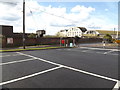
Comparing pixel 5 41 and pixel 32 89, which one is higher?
pixel 5 41

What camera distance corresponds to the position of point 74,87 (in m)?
3.81

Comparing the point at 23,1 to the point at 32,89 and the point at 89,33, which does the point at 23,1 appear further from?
the point at 89,33

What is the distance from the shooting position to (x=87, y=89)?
3668 mm

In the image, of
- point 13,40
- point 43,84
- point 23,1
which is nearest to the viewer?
point 43,84

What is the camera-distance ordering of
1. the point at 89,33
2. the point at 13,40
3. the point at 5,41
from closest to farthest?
the point at 5,41, the point at 13,40, the point at 89,33

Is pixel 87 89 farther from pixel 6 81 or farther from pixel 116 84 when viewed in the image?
pixel 6 81

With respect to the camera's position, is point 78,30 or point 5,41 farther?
point 78,30

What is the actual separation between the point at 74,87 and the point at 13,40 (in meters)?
21.4

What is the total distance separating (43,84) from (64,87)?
80cm

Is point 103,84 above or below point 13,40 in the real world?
below

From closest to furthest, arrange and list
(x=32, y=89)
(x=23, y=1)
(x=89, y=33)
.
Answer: (x=32, y=89)
(x=23, y=1)
(x=89, y=33)

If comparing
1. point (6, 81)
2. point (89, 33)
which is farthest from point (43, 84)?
point (89, 33)

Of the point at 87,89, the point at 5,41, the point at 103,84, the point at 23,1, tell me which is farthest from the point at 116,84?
the point at 5,41

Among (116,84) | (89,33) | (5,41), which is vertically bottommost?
(116,84)
